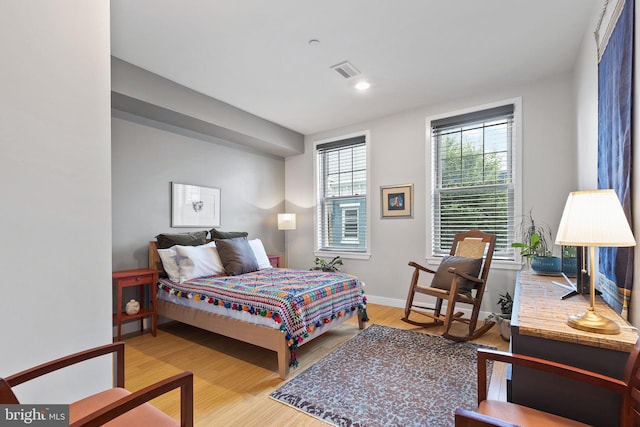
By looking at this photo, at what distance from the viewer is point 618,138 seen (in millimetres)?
1575

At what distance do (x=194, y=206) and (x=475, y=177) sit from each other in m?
3.45

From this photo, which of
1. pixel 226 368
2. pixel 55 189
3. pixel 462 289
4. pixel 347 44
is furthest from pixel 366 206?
pixel 55 189

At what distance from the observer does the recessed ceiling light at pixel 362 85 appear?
10.7ft

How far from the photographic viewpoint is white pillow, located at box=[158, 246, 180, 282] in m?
3.24

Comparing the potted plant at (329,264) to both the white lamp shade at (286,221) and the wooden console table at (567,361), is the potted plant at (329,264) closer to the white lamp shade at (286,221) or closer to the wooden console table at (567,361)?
the white lamp shade at (286,221)

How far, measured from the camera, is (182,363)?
2.56 metres

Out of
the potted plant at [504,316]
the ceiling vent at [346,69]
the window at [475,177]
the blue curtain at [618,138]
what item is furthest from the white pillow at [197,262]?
the blue curtain at [618,138]

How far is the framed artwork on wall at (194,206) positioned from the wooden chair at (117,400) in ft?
8.62

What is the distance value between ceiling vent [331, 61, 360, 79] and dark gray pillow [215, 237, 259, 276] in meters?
2.17

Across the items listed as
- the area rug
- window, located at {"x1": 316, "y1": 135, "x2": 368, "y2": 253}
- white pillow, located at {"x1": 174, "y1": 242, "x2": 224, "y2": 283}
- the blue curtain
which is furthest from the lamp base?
window, located at {"x1": 316, "y1": 135, "x2": 368, "y2": 253}

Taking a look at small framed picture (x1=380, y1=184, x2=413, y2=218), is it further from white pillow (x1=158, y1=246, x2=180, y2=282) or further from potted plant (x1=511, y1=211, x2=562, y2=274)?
white pillow (x1=158, y1=246, x2=180, y2=282)

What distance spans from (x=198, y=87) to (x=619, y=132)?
3.47m

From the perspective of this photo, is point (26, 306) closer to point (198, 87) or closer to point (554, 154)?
point (198, 87)

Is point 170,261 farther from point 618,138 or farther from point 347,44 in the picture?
point 618,138
